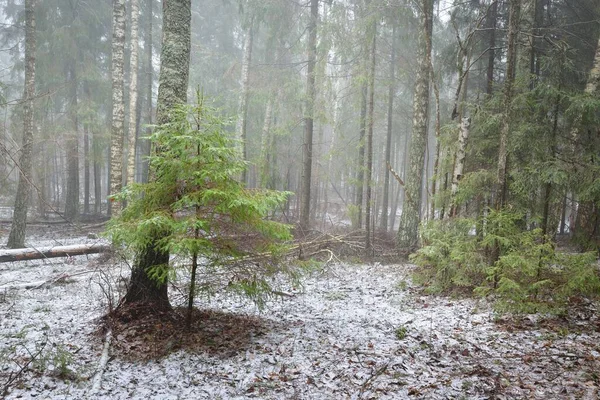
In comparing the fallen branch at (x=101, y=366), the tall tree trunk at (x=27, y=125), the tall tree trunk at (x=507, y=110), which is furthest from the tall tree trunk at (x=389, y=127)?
the fallen branch at (x=101, y=366)

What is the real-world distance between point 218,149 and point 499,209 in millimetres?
5544

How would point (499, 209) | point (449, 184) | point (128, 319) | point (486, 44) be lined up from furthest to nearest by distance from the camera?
point (486, 44)
point (449, 184)
point (499, 209)
point (128, 319)

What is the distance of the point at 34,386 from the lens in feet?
13.2

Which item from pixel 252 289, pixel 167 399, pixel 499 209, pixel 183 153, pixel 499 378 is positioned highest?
pixel 183 153

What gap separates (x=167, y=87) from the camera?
5.85m

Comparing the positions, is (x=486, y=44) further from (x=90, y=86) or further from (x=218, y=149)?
(x=90, y=86)

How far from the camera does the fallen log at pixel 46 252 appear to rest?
8938 mm

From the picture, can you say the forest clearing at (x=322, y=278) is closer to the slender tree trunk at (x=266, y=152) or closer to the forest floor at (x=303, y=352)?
the forest floor at (x=303, y=352)

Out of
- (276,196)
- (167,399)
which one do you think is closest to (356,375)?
(167,399)

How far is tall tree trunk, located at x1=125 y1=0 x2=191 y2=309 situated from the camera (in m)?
5.68

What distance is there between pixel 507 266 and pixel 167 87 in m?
6.82

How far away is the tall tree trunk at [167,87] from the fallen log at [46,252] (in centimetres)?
474

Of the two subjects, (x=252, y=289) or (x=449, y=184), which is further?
(x=449, y=184)

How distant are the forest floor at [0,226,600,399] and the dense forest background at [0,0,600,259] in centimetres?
237
